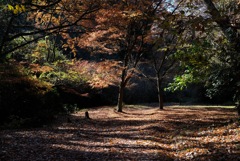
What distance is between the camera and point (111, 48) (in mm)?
19219

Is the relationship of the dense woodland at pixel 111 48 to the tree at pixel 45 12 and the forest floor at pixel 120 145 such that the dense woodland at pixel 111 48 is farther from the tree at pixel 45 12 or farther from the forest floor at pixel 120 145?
the forest floor at pixel 120 145

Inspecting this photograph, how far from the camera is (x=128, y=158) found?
6910 millimetres

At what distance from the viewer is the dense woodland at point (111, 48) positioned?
19.6 feet

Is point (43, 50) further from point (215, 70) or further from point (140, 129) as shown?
point (215, 70)

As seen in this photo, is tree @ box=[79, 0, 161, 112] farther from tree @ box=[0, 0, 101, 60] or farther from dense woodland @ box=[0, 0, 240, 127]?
tree @ box=[0, 0, 101, 60]

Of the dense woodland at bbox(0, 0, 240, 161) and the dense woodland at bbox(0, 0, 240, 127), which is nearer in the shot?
the dense woodland at bbox(0, 0, 240, 127)

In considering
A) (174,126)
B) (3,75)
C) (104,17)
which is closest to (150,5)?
(104,17)

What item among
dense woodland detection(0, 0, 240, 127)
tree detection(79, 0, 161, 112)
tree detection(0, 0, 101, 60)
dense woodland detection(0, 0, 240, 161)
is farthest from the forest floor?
tree detection(79, 0, 161, 112)

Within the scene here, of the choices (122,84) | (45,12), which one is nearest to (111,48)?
(122,84)

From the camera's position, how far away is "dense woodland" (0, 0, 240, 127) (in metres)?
5.96

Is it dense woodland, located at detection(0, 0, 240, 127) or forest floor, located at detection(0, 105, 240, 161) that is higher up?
dense woodland, located at detection(0, 0, 240, 127)

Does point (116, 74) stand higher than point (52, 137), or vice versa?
point (116, 74)

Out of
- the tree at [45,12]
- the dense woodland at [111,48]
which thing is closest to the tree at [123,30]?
the dense woodland at [111,48]

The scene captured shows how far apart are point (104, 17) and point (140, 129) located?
720cm
